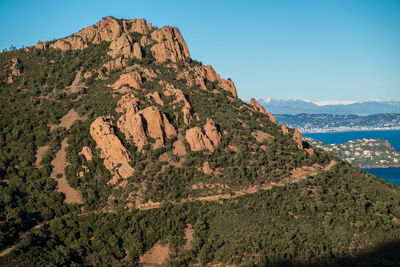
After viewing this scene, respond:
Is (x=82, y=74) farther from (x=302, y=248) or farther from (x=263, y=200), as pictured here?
(x=302, y=248)

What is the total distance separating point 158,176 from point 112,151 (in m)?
11.1

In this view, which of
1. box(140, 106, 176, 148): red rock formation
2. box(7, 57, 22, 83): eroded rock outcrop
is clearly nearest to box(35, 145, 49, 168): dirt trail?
box(140, 106, 176, 148): red rock formation

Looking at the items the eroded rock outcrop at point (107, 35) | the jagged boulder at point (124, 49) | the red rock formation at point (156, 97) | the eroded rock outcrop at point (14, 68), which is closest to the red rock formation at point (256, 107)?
the red rock formation at point (156, 97)

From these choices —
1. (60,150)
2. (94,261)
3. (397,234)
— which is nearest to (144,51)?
(60,150)

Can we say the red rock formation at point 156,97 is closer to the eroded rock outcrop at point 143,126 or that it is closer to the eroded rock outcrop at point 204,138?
the eroded rock outcrop at point 143,126

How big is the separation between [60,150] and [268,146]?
153ft

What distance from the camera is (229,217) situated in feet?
199

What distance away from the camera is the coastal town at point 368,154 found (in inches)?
7103

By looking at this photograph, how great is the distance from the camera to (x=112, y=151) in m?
69.4

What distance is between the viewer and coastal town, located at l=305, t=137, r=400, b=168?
180425 millimetres

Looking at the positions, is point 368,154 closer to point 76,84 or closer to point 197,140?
point 197,140

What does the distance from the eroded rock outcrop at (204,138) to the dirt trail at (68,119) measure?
26120mm

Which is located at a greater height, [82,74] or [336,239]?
[82,74]

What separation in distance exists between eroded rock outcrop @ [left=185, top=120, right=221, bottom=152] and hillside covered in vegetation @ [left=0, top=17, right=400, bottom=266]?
0.31m
